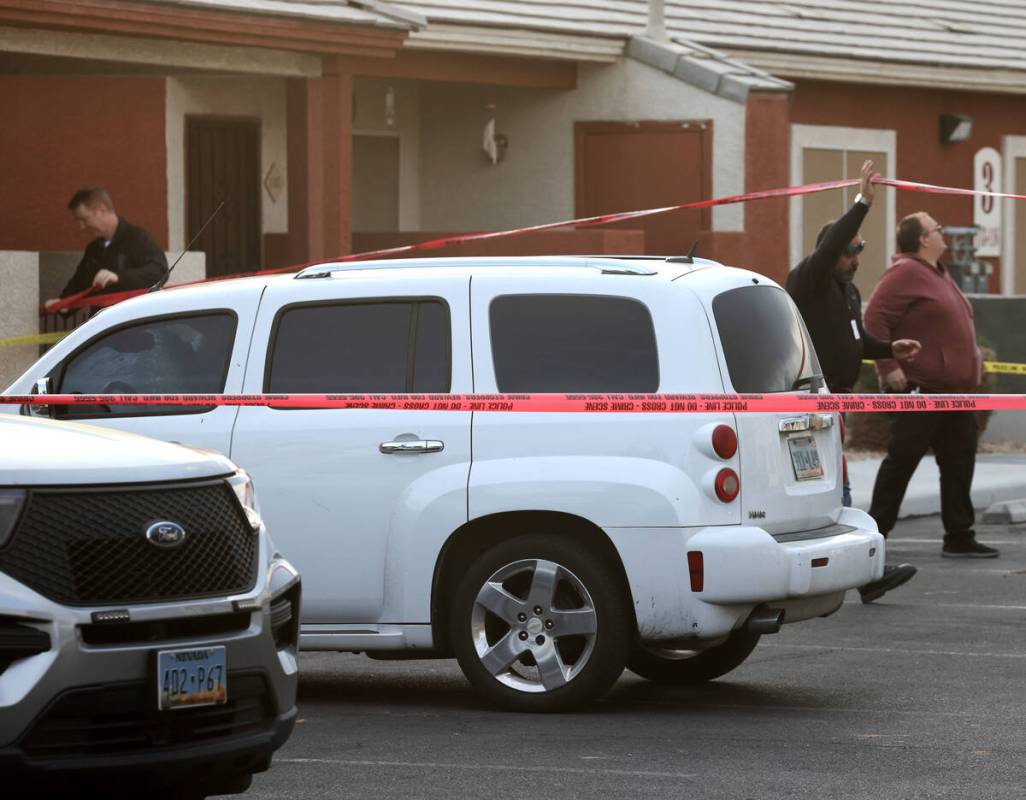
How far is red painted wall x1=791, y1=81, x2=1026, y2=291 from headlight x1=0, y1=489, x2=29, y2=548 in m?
18.2

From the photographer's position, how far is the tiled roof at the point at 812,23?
19.6m

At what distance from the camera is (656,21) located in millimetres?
20312

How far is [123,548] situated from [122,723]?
0.42 metres

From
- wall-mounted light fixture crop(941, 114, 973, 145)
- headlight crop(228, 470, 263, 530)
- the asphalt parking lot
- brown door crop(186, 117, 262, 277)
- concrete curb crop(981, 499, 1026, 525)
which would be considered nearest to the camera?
headlight crop(228, 470, 263, 530)

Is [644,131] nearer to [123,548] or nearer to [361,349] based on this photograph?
[361,349]

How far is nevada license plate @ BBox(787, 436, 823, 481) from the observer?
8.30 metres

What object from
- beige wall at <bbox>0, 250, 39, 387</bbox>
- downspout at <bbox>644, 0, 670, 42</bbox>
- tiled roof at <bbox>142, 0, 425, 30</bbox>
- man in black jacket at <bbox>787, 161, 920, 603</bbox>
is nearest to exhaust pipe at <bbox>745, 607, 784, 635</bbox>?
man in black jacket at <bbox>787, 161, 920, 603</bbox>

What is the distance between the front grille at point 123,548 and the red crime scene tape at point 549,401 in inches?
99.8

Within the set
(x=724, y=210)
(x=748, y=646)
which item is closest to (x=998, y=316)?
(x=724, y=210)

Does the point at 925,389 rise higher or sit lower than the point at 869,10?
lower

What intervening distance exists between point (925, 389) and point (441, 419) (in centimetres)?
506

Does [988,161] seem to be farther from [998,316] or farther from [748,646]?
[748,646]

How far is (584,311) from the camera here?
322 inches

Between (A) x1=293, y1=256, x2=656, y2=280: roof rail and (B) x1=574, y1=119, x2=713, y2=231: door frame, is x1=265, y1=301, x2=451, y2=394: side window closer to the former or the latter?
(A) x1=293, y1=256, x2=656, y2=280: roof rail
